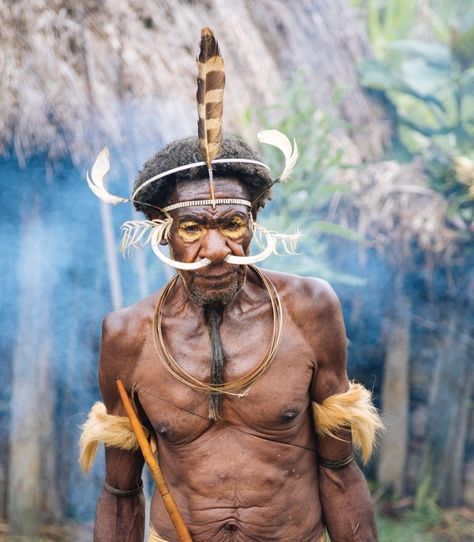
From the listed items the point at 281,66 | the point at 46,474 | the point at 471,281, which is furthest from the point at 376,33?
the point at 46,474

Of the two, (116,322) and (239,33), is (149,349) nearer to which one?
(116,322)

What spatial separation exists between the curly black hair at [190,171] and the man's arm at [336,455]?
418mm

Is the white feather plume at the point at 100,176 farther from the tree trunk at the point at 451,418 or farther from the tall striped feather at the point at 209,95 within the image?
the tree trunk at the point at 451,418

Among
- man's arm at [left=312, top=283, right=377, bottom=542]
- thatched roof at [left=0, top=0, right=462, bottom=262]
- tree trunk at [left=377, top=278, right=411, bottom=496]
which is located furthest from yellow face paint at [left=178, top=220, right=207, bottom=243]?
tree trunk at [left=377, top=278, right=411, bottom=496]

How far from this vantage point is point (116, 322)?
8.93ft

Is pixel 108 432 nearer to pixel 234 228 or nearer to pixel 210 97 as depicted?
pixel 234 228

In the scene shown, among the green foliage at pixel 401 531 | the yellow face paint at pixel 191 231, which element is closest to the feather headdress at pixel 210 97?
the yellow face paint at pixel 191 231

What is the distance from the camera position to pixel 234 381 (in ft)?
8.64

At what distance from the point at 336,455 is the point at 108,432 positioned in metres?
0.79

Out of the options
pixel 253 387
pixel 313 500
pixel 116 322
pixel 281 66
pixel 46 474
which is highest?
pixel 281 66

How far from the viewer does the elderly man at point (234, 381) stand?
2.60 meters

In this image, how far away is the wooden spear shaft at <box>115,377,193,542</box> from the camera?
2.63 metres

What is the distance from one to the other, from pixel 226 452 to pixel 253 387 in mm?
239

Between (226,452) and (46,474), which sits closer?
(226,452)
